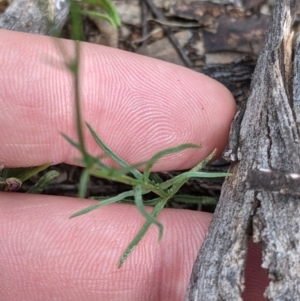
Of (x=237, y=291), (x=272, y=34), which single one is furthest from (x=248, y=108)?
(x=237, y=291)

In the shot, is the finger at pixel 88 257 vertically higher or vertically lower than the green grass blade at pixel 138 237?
lower

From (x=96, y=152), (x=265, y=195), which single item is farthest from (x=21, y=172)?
(x=265, y=195)

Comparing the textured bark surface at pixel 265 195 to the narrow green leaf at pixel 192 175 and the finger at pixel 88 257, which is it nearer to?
the narrow green leaf at pixel 192 175

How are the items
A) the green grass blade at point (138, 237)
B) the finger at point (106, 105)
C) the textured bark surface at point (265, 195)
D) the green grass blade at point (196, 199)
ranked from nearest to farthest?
1. the textured bark surface at point (265, 195)
2. the green grass blade at point (138, 237)
3. the finger at point (106, 105)
4. the green grass blade at point (196, 199)

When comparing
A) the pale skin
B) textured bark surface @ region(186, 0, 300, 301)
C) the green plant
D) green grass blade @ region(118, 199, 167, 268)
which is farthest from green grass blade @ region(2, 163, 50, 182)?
textured bark surface @ region(186, 0, 300, 301)

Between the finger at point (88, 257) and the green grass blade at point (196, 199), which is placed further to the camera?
the green grass blade at point (196, 199)

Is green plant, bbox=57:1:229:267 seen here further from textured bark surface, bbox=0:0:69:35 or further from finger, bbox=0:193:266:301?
textured bark surface, bbox=0:0:69:35

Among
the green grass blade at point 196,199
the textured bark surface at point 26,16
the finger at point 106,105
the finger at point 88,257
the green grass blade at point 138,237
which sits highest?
the textured bark surface at point 26,16

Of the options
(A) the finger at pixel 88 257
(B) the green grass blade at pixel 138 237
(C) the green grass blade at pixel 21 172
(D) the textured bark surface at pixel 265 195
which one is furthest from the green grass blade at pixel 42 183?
(D) the textured bark surface at pixel 265 195
